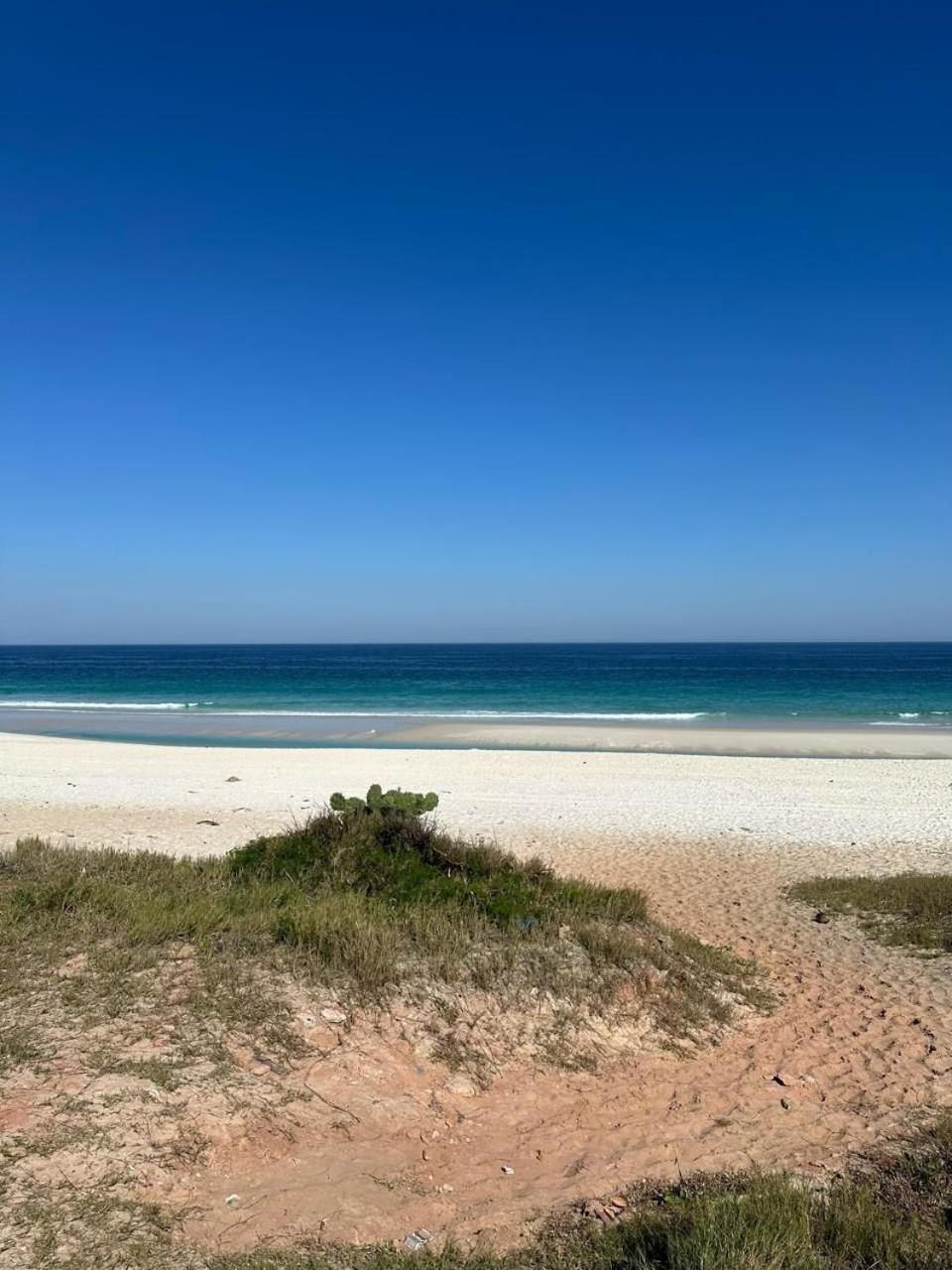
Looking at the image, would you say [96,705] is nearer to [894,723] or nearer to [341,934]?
[894,723]

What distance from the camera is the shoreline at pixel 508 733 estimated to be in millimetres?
32031

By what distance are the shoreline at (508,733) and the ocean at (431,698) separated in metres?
0.30

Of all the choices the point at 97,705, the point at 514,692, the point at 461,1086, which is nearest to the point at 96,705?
the point at 97,705

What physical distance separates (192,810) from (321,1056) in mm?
12588

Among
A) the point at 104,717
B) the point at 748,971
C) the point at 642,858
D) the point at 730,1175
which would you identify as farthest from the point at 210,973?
the point at 104,717

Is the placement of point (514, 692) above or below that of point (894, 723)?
above

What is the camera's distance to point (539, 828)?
1586cm

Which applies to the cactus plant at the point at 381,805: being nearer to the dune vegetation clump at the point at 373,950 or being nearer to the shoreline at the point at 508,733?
the dune vegetation clump at the point at 373,950

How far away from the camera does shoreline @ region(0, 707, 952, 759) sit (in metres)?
32.0

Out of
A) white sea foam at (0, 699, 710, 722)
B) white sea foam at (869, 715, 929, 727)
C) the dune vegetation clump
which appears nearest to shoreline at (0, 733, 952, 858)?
the dune vegetation clump

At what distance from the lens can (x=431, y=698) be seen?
5712 cm

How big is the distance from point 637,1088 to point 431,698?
51.4 m

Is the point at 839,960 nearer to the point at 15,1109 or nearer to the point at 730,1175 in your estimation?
the point at 730,1175

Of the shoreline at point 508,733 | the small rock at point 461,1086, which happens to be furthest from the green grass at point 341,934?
the shoreline at point 508,733
